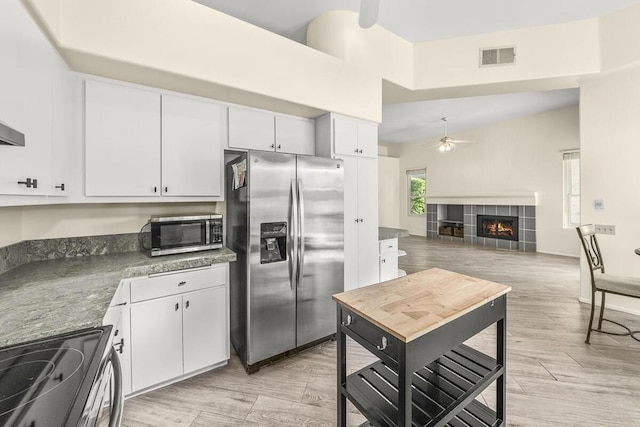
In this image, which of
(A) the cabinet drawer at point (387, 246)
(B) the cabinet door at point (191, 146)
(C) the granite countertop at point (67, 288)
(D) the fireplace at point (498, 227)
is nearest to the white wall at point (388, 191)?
(D) the fireplace at point (498, 227)

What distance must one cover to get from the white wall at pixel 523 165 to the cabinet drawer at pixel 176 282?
283 inches

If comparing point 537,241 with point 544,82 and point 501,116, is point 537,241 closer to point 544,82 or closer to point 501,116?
point 501,116

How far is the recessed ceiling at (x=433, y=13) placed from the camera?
8.81ft

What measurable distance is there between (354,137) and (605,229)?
3.20 m

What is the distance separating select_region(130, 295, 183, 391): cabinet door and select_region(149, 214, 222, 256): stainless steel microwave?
38 centimetres

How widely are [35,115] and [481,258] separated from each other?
22.5 ft

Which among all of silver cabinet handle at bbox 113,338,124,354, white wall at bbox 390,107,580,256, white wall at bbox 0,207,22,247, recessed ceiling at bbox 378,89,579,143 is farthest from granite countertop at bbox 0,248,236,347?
white wall at bbox 390,107,580,256

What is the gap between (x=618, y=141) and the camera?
10.4 ft

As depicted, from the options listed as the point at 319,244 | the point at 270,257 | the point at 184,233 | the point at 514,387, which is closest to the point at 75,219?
the point at 184,233

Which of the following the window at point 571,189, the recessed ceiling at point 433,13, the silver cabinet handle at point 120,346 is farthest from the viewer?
the window at point 571,189

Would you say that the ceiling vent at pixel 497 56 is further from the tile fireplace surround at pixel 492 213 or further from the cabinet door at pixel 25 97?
the tile fireplace surround at pixel 492 213

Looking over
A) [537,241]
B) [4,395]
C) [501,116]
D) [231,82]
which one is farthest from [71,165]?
[537,241]

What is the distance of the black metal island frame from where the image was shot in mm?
1144

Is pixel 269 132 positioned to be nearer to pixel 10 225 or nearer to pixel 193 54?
pixel 193 54
